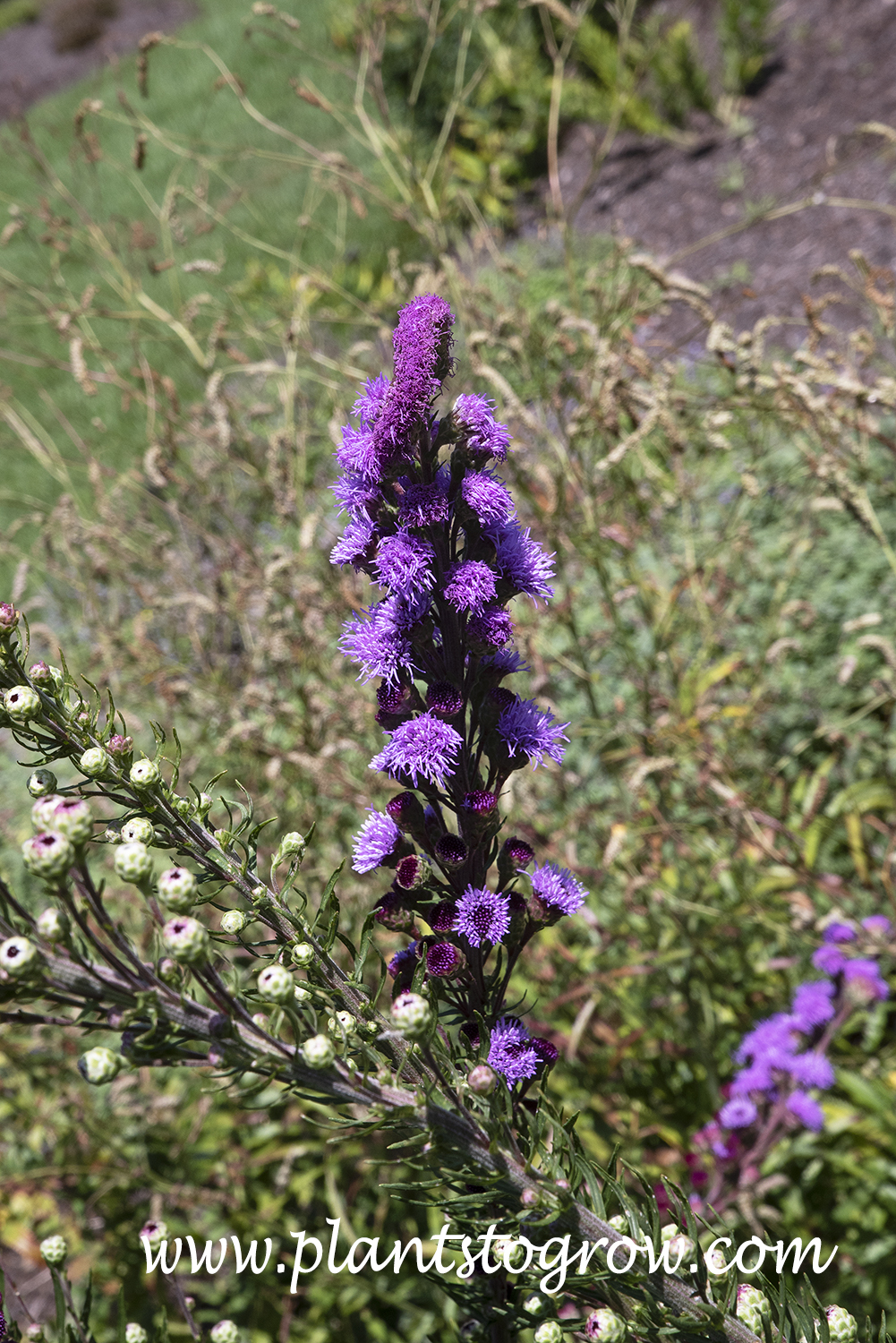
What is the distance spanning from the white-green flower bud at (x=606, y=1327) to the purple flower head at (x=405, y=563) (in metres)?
0.75

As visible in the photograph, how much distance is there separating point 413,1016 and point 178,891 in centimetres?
23

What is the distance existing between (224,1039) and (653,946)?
2243 mm

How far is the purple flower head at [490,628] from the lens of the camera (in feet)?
3.82

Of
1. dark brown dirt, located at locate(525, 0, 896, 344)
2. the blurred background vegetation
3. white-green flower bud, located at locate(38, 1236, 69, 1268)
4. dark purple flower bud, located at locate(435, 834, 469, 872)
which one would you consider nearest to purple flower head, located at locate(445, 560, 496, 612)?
dark purple flower bud, located at locate(435, 834, 469, 872)

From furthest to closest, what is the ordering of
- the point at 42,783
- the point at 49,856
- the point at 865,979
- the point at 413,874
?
the point at 865,979, the point at 413,874, the point at 42,783, the point at 49,856

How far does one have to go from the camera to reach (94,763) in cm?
98

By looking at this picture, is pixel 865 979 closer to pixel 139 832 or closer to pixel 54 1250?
pixel 54 1250

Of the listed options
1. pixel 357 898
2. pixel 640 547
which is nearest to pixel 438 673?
pixel 357 898

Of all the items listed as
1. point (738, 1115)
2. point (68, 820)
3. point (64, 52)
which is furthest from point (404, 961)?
point (64, 52)

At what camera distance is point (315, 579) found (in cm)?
299

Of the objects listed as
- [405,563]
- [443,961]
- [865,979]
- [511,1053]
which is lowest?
[865,979]

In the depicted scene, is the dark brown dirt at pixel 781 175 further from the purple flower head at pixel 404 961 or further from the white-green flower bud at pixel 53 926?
Result: the white-green flower bud at pixel 53 926

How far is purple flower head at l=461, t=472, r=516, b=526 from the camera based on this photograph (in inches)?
Answer: 44.7

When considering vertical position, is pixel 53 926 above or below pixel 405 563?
below
